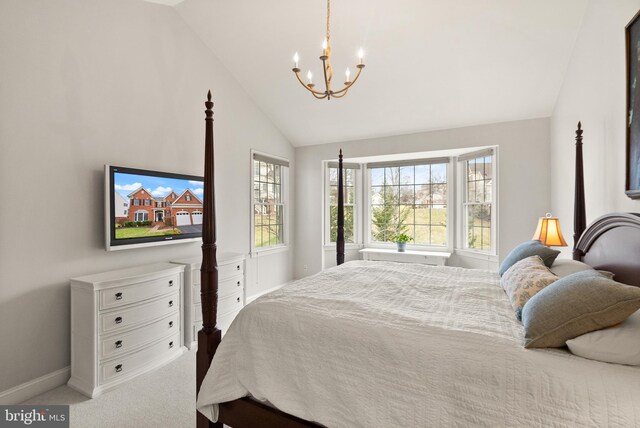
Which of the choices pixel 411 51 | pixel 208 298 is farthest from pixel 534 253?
pixel 411 51

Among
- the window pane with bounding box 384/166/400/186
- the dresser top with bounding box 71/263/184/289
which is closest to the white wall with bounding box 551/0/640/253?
the window pane with bounding box 384/166/400/186

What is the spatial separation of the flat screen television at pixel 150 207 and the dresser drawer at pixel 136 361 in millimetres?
904

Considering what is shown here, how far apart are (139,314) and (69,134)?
1.56 meters

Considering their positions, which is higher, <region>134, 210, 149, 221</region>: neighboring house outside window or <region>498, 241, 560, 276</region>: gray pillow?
<region>134, 210, 149, 221</region>: neighboring house outside window

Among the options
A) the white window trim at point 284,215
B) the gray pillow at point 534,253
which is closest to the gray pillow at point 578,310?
the gray pillow at point 534,253

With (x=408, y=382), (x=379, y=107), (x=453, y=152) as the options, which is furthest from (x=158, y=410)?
(x=453, y=152)

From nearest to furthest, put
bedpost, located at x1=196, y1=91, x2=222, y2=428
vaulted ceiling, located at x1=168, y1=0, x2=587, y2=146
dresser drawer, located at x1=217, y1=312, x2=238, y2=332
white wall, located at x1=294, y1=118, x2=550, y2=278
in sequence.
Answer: bedpost, located at x1=196, y1=91, x2=222, y2=428, vaulted ceiling, located at x1=168, y1=0, x2=587, y2=146, dresser drawer, located at x1=217, y1=312, x2=238, y2=332, white wall, located at x1=294, y1=118, x2=550, y2=278

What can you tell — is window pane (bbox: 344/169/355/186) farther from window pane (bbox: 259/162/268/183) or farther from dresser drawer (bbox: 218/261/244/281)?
Result: dresser drawer (bbox: 218/261/244/281)

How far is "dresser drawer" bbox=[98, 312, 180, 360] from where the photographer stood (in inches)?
95.3

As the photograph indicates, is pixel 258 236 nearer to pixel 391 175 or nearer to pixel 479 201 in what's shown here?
pixel 391 175

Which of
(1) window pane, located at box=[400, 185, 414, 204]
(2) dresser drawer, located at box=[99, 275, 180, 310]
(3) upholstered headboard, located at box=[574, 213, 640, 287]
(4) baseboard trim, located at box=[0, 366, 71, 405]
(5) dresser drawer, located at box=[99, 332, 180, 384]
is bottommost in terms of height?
(4) baseboard trim, located at box=[0, 366, 71, 405]

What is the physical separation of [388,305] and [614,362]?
3.06 feet

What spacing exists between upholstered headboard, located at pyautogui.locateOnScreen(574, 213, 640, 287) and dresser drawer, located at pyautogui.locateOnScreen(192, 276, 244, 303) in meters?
3.21

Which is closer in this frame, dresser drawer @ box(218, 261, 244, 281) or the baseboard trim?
the baseboard trim
